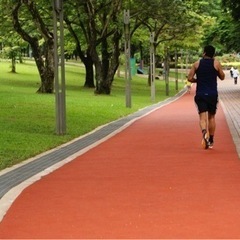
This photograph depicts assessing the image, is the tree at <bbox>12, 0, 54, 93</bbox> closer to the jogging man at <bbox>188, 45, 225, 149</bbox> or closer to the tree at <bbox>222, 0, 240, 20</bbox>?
the tree at <bbox>222, 0, 240, 20</bbox>

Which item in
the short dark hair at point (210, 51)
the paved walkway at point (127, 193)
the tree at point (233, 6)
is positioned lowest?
the paved walkway at point (127, 193)

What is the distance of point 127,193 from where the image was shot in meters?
7.59

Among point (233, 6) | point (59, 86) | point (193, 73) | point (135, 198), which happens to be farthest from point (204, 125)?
point (233, 6)

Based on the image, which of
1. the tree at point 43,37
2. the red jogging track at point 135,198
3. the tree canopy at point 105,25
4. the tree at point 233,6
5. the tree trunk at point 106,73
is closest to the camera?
the red jogging track at point 135,198

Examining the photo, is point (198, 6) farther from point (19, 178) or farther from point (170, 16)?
point (19, 178)

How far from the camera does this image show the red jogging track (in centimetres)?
586

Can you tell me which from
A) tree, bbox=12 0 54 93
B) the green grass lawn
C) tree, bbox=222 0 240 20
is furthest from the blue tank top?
tree, bbox=222 0 240 20

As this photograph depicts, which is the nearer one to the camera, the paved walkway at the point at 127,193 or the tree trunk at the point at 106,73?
the paved walkway at the point at 127,193

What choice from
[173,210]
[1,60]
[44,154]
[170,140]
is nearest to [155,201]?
[173,210]

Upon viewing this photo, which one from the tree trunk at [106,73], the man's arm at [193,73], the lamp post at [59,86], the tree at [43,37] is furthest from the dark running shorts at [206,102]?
the tree trunk at [106,73]

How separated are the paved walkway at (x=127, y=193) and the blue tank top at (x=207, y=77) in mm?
1094

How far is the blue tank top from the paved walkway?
109 centimetres

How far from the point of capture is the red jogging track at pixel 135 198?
19.2ft

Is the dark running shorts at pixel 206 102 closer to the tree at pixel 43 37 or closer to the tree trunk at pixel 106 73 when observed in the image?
the tree at pixel 43 37
